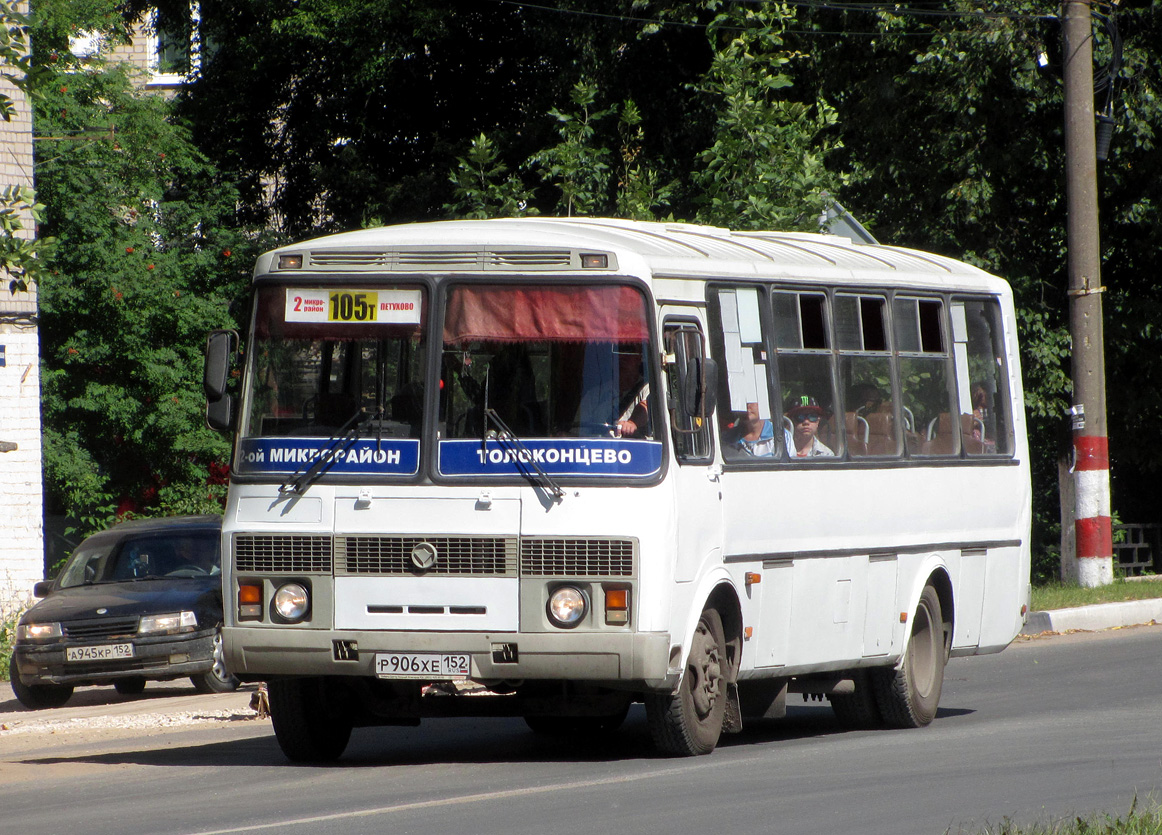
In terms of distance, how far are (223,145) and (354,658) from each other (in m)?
25.8

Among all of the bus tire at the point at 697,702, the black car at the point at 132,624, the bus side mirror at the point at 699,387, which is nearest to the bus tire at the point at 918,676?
the bus tire at the point at 697,702

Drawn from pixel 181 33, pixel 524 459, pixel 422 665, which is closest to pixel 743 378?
pixel 524 459

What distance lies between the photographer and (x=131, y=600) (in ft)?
53.8

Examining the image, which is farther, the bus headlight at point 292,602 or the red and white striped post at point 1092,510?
the red and white striped post at point 1092,510

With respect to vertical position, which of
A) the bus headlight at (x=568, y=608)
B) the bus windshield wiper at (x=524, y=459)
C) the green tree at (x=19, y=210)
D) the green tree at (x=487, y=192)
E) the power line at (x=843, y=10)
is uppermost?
the power line at (x=843, y=10)

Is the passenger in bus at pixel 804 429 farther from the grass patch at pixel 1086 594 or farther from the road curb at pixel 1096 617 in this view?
the grass patch at pixel 1086 594

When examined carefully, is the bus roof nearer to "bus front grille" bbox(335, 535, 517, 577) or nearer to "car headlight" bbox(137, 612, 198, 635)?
"bus front grille" bbox(335, 535, 517, 577)

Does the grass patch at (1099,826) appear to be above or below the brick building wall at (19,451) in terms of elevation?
below

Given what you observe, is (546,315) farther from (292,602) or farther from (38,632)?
(38,632)

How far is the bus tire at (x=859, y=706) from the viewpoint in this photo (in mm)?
12016

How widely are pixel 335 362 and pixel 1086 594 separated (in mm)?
12513

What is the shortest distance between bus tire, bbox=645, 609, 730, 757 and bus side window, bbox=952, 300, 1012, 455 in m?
3.30

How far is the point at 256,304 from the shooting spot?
1003 cm

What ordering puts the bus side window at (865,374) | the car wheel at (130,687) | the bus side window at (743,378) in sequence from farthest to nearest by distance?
1. the car wheel at (130,687)
2. the bus side window at (865,374)
3. the bus side window at (743,378)
